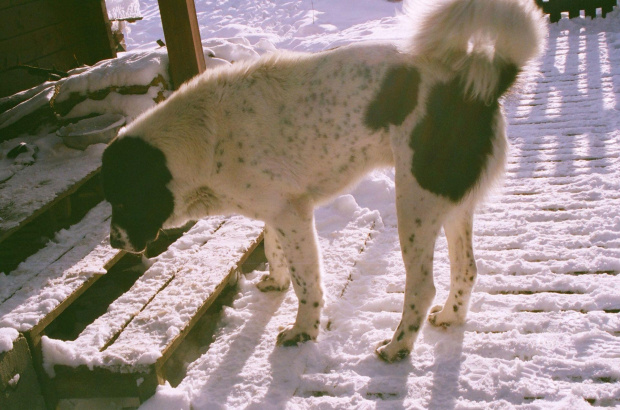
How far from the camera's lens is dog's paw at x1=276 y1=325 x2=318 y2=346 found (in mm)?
→ 2801

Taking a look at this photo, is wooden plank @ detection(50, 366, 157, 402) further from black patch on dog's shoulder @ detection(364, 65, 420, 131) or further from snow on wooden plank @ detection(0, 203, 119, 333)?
black patch on dog's shoulder @ detection(364, 65, 420, 131)

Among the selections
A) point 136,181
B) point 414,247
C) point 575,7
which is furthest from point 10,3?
point 575,7

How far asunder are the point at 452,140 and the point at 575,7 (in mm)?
8411

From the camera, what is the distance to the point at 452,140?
2322mm

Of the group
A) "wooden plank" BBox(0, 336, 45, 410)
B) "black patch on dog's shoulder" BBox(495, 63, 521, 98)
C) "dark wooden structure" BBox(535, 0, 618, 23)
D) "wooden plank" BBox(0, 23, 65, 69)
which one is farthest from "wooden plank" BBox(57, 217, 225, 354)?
"dark wooden structure" BBox(535, 0, 618, 23)

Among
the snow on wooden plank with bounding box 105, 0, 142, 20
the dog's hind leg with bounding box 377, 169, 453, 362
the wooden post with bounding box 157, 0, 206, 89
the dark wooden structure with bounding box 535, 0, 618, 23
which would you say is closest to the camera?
the dog's hind leg with bounding box 377, 169, 453, 362

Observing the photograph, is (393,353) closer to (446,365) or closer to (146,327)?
(446,365)

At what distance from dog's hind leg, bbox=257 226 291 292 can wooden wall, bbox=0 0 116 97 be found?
3.51 m

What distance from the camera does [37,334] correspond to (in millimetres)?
2523

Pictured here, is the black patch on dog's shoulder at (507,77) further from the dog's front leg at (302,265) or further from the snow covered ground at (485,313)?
the dog's front leg at (302,265)

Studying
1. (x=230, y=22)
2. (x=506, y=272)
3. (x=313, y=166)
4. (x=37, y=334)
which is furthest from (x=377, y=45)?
(x=230, y=22)

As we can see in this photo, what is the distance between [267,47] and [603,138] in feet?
18.1

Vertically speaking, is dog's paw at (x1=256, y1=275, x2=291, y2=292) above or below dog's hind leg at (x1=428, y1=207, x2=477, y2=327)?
below

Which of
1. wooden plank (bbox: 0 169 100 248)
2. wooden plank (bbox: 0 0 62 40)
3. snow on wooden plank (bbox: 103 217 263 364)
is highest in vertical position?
wooden plank (bbox: 0 0 62 40)
